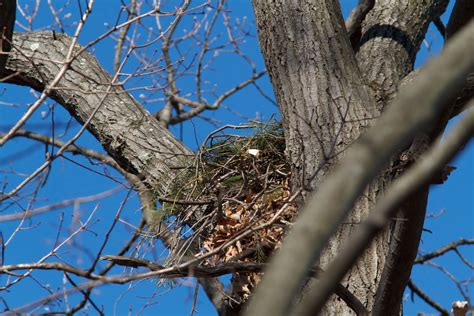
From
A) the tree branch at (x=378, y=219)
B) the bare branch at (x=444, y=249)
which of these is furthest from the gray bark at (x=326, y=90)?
the bare branch at (x=444, y=249)

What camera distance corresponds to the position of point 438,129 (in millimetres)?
2744

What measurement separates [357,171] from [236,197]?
Result: 2237mm

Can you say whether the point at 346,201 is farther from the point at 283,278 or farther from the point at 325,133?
the point at 325,133

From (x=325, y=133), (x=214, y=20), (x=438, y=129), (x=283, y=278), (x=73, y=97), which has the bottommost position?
(x=283, y=278)

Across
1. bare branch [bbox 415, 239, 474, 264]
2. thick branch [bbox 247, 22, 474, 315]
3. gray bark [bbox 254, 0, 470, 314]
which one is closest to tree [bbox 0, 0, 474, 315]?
gray bark [bbox 254, 0, 470, 314]

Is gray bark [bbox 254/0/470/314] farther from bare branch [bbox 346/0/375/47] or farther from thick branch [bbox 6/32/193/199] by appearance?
thick branch [bbox 6/32/193/199]

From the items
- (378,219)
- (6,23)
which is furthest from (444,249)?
(378,219)

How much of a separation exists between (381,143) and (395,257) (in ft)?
5.32

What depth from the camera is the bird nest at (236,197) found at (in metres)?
3.42

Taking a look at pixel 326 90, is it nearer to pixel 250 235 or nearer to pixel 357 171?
pixel 250 235

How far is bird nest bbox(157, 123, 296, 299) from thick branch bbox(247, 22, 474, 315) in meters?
1.96

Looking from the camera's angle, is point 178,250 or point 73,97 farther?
point 73,97

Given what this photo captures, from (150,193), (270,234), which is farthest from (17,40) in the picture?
(270,234)

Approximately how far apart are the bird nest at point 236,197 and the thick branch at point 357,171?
196cm
